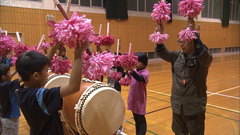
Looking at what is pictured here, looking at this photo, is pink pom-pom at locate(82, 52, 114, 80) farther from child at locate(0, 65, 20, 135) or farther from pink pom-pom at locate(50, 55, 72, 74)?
child at locate(0, 65, 20, 135)

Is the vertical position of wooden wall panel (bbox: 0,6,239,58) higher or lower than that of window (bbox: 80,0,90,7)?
lower

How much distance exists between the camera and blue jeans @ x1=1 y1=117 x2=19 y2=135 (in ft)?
7.34

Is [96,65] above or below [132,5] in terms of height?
below

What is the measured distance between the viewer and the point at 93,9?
379 inches

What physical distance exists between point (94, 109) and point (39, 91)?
2.21ft

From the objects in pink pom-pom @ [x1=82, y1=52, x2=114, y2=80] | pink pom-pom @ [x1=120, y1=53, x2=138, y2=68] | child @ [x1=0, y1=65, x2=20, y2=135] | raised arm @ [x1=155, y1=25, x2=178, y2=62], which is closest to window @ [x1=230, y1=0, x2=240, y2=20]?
raised arm @ [x1=155, y1=25, x2=178, y2=62]

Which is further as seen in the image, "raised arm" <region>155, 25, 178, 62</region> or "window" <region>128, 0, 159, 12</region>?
"window" <region>128, 0, 159, 12</region>

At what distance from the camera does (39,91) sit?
3.86ft

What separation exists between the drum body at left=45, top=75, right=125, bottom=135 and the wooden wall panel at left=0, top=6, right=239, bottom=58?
695cm

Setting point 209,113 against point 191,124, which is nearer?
point 191,124

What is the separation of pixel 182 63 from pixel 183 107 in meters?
0.44

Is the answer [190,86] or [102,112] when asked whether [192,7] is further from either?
[102,112]

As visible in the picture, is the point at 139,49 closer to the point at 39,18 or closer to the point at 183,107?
the point at 39,18

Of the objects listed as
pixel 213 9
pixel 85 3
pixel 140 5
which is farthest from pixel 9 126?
pixel 213 9
